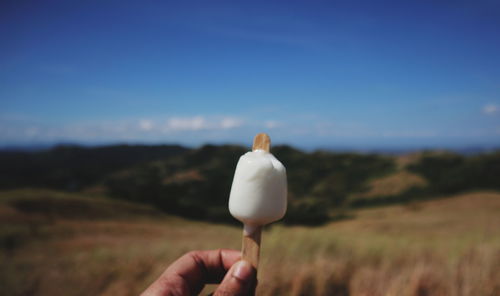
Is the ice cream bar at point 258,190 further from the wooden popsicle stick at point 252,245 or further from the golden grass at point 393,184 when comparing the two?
the golden grass at point 393,184

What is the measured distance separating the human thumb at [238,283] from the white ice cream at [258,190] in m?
0.26

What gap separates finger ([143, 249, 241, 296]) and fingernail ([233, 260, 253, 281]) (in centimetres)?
56

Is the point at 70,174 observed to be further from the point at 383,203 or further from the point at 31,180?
the point at 383,203

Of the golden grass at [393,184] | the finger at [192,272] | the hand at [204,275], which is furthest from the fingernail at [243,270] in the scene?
the golden grass at [393,184]

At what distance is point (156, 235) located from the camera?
1579cm

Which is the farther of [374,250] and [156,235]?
[156,235]

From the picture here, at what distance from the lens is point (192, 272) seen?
2.18 m

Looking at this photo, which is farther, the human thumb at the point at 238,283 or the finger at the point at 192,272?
the finger at the point at 192,272

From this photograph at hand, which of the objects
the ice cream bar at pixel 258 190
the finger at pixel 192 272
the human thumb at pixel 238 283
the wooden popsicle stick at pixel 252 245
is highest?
the ice cream bar at pixel 258 190

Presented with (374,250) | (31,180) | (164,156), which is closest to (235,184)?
(374,250)

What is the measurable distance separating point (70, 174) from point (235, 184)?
2528cm

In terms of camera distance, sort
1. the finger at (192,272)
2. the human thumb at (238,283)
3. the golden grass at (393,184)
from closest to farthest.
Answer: the human thumb at (238,283), the finger at (192,272), the golden grass at (393,184)

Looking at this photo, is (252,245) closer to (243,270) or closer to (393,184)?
(243,270)

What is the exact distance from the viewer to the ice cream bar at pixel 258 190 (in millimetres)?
1685
